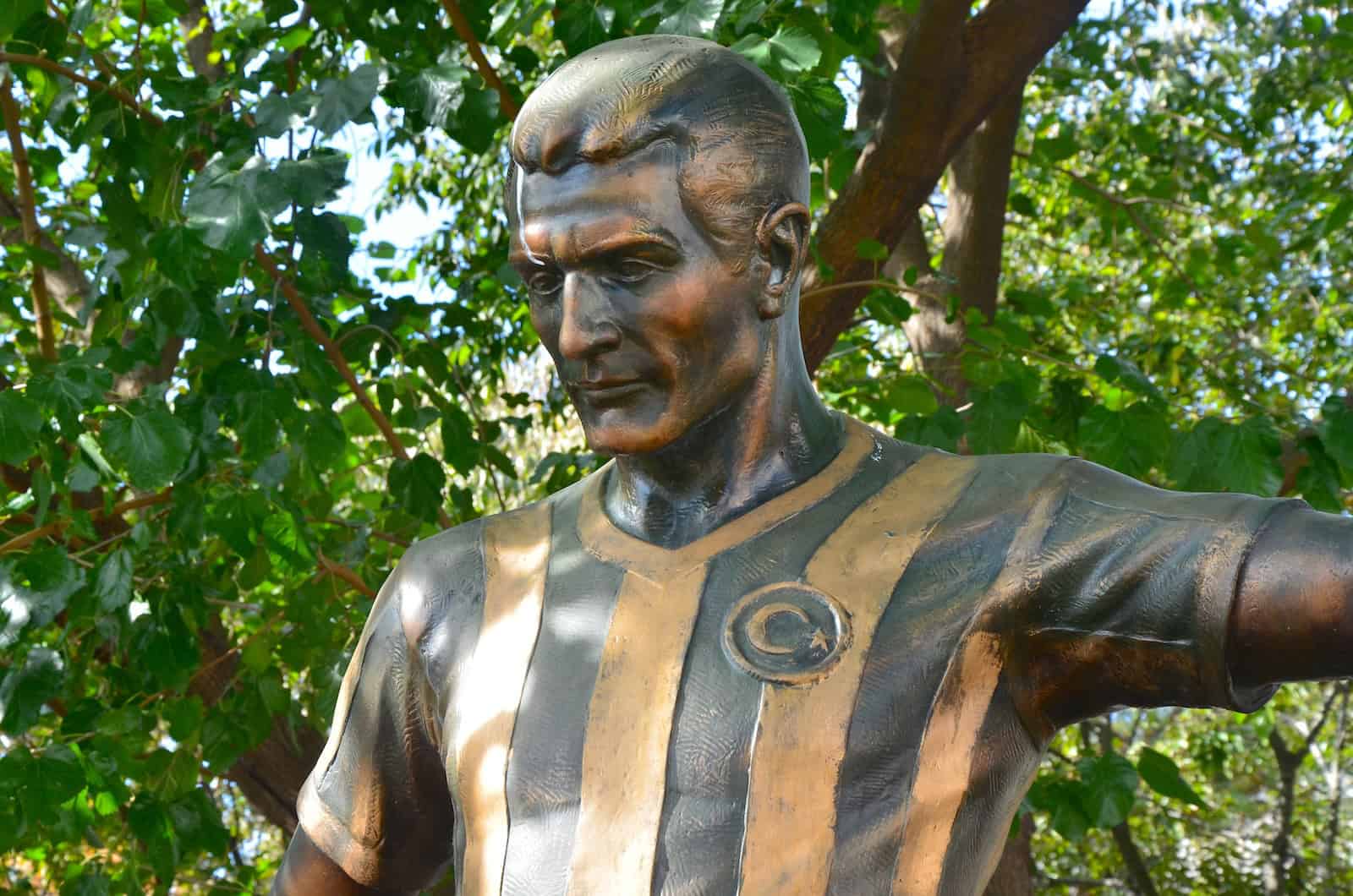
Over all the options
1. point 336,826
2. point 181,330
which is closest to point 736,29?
point 181,330

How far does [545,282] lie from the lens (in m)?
2.31

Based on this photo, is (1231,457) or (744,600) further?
(1231,457)

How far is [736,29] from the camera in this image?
382cm

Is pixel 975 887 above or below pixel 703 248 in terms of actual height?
below

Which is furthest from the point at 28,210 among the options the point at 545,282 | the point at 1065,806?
the point at 545,282

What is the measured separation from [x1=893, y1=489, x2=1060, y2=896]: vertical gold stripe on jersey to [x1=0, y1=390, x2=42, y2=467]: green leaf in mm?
2217

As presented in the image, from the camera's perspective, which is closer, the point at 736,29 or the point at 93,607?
the point at 736,29

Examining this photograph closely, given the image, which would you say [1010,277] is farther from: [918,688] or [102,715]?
[918,688]

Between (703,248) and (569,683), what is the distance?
1.76ft

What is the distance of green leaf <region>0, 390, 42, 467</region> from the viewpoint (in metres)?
3.71

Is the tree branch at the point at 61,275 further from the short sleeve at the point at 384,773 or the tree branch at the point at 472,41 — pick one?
the short sleeve at the point at 384,773

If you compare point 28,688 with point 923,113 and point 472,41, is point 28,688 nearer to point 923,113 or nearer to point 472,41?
point 472,41

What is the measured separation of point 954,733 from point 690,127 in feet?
2.49

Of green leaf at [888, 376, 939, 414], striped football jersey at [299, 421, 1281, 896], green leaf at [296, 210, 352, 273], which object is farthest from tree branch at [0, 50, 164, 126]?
striped football jersey at [299, 421, 1281, 896]
